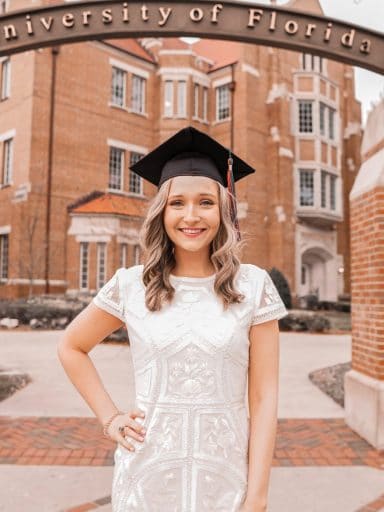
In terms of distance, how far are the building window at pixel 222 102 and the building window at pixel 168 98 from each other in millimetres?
2587

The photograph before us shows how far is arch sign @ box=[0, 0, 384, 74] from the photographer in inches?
172

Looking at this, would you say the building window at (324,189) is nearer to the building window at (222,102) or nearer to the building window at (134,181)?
the building window at (222,102)

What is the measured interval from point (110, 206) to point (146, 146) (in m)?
4.47

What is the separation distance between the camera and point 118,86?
2145cm

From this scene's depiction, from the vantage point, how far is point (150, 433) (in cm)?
154

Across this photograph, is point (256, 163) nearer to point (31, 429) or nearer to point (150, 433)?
point (31, 429)

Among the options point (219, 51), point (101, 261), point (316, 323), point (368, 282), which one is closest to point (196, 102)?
point (219, 51)

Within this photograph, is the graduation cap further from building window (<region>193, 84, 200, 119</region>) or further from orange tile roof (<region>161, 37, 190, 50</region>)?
orange tile roof (<region>161, 37, 190, 50</region>)

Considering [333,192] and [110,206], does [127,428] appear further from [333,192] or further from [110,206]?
[333,192]

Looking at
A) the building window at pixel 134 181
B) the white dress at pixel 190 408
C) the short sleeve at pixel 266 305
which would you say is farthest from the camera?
the building window at pixel 134 181

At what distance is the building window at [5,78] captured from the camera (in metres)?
19.5

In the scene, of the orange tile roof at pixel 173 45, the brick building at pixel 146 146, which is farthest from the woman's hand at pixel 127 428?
the orange tile roof at pixel 173 45

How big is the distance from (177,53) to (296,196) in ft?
30.1

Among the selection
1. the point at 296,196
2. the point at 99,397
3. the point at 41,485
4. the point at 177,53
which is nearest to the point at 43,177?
the point at 177,53
